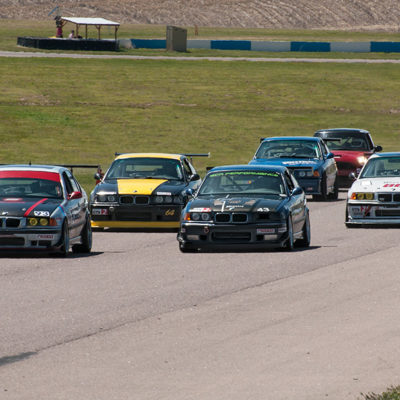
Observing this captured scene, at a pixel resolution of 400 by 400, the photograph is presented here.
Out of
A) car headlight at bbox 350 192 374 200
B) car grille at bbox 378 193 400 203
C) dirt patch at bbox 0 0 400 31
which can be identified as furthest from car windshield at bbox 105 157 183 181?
dirt patch at bbox 0 0 400 31

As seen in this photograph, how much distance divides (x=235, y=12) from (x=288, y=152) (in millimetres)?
111459

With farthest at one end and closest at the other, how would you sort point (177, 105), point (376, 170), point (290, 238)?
point (177, 105)
point (376, 170)
point (290, 238)

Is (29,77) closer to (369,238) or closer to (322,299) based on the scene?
(369,238)

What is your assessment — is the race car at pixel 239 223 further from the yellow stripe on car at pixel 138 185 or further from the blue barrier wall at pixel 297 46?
the blue barrier wall at pixel 297 46

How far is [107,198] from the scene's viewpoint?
67.5 feet

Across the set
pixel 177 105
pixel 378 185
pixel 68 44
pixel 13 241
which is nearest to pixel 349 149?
pixel 378 185

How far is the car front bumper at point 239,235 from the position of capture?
1667 centimetres

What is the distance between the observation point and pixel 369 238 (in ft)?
62.5

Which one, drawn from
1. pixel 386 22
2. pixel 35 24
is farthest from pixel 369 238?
pixel 386 22

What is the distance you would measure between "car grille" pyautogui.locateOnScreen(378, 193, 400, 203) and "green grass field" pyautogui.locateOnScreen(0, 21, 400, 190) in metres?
18.2

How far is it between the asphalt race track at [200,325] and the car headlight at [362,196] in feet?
12.1

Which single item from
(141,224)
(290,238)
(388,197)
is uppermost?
(388,197)

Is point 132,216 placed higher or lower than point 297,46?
lower

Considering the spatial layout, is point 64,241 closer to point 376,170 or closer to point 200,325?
point 200,325
